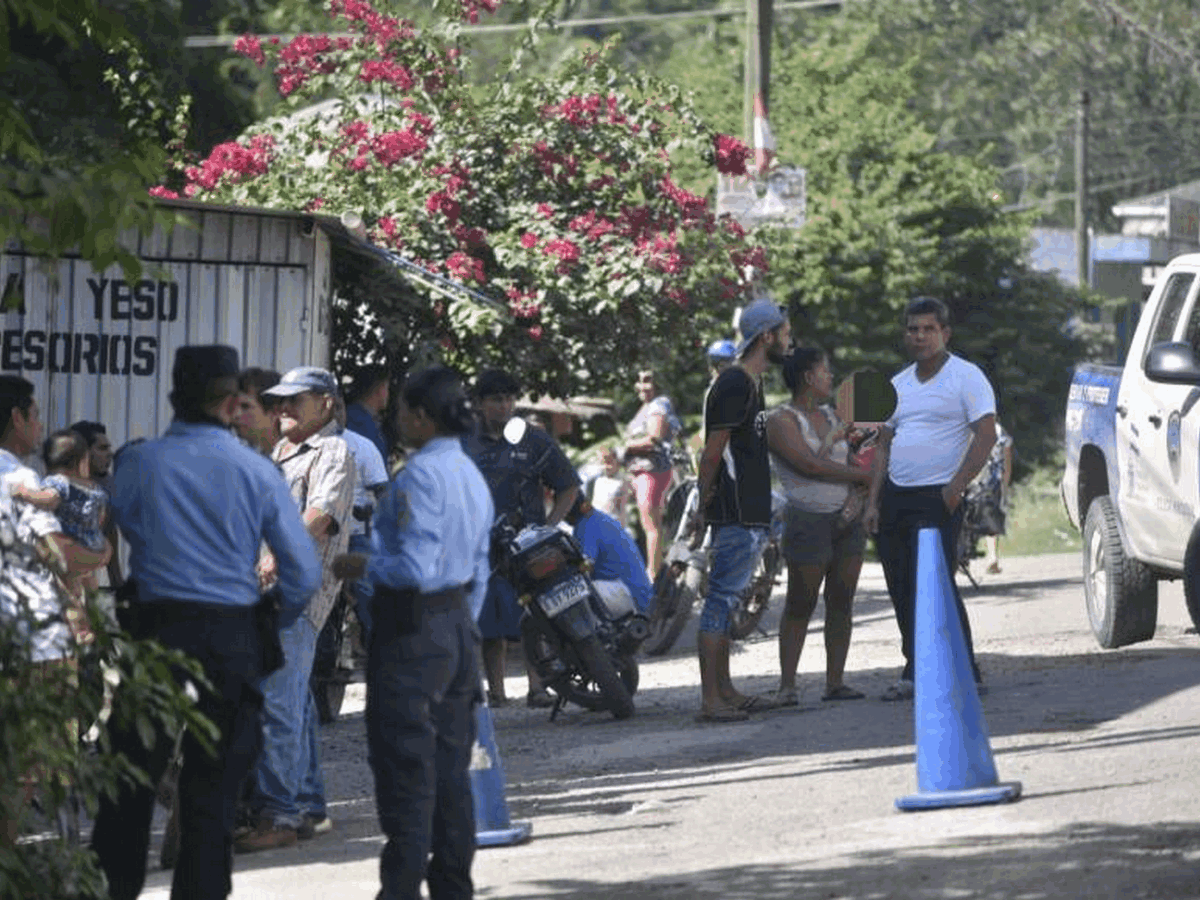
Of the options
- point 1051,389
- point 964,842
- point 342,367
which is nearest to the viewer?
point 964,842

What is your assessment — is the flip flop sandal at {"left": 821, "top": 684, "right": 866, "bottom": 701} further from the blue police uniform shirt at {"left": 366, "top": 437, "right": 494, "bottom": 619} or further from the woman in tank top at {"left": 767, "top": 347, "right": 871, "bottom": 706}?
the blue police uniform shirt at {"left": 366, "top": 437, "right": 494, "bottom": 619}

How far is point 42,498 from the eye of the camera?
10.7 meters

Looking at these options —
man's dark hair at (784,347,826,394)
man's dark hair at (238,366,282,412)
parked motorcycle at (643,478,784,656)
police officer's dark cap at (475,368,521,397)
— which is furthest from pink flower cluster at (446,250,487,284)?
man's dark hair at (238,366,282,412)

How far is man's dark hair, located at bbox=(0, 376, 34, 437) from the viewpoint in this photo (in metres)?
10.4

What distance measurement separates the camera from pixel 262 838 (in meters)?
10.7

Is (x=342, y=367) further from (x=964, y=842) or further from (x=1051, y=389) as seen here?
(x=1051, y=389)

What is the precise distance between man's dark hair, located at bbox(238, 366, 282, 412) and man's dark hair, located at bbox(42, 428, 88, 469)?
2.39 feet

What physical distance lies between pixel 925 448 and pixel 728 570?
1.08 meters

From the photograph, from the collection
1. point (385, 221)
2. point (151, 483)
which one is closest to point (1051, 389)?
point (385, 221)

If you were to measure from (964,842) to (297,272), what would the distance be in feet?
23.6

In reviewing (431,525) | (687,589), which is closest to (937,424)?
(687,589)

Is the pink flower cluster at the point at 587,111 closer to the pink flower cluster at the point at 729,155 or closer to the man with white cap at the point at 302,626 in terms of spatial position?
the pink flower cluster at the point at 729,155

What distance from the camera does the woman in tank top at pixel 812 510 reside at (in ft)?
46.8

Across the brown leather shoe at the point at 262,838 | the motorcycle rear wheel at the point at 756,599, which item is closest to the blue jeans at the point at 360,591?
the brown leather shoe at the point at 262,838
